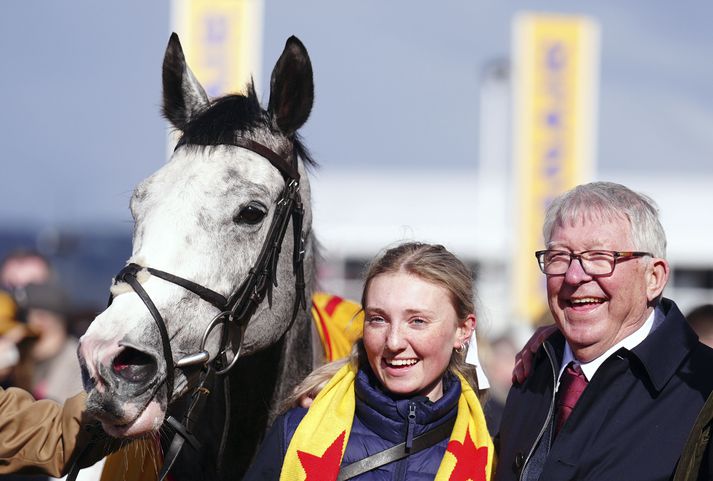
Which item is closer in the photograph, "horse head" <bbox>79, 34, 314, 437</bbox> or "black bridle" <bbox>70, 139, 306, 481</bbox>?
"horse head" <bbox>79, 34, 314, 437</bbox>

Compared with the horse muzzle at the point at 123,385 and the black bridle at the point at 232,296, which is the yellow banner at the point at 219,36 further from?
the horse muzzle at the point at 123,385

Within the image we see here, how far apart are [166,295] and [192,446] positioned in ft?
2.28

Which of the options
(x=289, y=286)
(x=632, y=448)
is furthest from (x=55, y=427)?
(x=632, y=448)

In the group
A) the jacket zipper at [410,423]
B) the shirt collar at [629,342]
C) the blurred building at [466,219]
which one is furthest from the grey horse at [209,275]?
the blurred building at [466,219]

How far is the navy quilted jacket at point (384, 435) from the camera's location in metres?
2.84

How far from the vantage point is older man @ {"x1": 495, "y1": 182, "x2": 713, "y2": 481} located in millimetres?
2604

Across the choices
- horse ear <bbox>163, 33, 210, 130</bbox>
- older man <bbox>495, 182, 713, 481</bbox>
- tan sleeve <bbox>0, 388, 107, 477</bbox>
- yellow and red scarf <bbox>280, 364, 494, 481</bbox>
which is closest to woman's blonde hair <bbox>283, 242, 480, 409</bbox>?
yellow and red scarf <bbox>280, 364, 494, 481</bbox>

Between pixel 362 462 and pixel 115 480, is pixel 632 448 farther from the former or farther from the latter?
pixel 115 480

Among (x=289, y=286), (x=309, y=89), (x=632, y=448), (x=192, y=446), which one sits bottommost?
(x=192, y=446)

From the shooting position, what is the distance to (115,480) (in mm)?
3422

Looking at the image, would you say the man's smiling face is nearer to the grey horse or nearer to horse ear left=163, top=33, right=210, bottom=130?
the grey horse

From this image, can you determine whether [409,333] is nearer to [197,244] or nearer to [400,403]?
[400,403]

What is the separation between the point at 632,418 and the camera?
104 inches

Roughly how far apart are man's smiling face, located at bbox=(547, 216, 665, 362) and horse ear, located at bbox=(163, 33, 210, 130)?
1.68 meters
